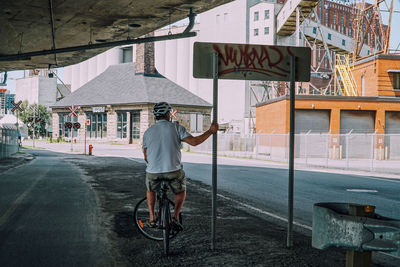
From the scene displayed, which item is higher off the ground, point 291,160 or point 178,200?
point 291,160

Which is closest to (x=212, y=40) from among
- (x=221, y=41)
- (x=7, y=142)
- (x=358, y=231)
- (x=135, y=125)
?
(x=221, y=41)

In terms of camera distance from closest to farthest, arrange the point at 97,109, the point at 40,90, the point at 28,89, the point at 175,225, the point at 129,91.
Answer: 1. the point at 175,225
2. the point at 129,91
3. the point at 97,109
4. the point at 40,90
5. the point at 28,89

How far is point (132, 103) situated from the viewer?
5334 cm

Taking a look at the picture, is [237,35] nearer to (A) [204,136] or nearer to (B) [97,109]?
(B) [97,109]

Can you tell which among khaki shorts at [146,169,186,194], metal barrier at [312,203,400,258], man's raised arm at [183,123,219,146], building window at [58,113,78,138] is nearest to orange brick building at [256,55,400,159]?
man's raised arm at [183,123,219,146]

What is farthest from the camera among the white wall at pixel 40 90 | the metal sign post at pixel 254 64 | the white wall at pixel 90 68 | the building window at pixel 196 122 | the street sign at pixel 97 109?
the white wall at pixel 40 90

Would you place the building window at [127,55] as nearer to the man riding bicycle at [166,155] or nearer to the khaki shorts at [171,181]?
the man riding bicycle at [166,155]

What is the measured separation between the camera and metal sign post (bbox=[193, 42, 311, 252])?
5.93 meters

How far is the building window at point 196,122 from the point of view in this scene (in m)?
56.9

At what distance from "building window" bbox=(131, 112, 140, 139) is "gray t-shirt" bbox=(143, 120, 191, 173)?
48452mm

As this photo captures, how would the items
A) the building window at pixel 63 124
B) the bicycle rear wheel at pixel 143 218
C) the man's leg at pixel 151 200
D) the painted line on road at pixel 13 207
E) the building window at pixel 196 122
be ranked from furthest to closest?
the building window at pixel 63 124 → the building window at pixel 196 122 → the painted line on road at pixel 13 207 → the bicycle rear wheel at pixel 143 218 → the man's leg at pixel 151 200

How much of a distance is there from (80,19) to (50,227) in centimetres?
1087

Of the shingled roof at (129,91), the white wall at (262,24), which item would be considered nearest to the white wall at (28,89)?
the shingled roof at (129,91)

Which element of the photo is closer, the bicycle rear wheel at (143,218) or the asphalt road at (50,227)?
the asphalt road at (50,227)
